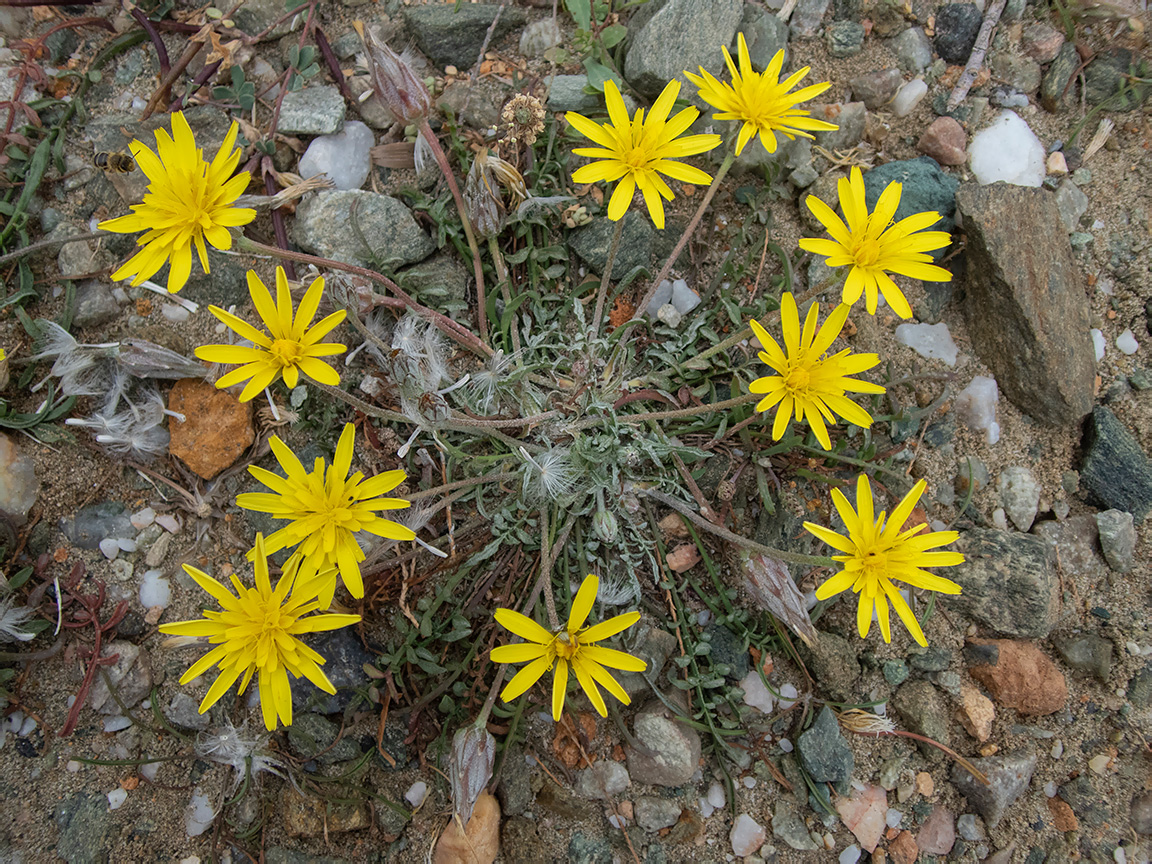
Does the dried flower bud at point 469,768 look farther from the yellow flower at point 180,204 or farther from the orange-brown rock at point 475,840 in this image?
the yellow flower at point 180,204

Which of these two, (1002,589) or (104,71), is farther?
(104,71)

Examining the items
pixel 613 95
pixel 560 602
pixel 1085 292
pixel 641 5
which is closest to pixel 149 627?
pixel 560 602

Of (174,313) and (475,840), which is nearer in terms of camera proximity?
(475,840)

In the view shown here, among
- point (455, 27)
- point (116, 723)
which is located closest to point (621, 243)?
point (455, 27)

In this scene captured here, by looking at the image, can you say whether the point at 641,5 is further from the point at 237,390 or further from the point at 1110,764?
the point at 1110,764

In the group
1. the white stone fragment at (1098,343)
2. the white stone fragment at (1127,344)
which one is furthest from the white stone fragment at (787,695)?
the white stone fragment at (1127,344)

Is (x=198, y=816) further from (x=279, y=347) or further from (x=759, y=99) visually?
(x=759, y=99)

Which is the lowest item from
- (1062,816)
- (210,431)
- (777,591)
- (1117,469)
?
(1062,816)
